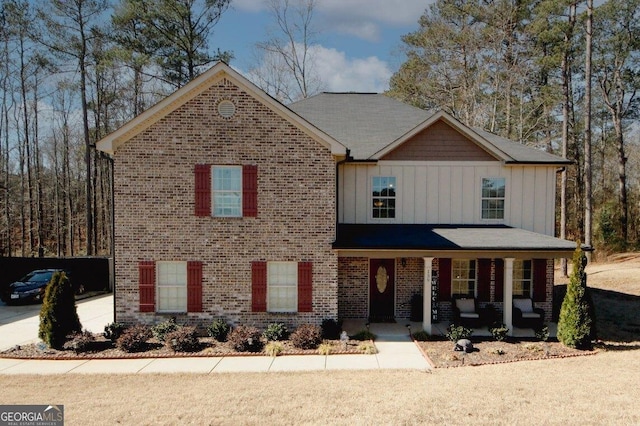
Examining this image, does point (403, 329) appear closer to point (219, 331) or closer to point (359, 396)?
point (359, 396)

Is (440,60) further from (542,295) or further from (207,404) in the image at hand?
(207,404)

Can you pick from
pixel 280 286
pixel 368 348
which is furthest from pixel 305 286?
pixel 368 348

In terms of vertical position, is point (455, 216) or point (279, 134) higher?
point (279, 134)

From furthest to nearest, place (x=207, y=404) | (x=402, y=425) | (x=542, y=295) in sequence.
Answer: (x=542, y=295)
(x=207, y=404)
(x=402, y=425)

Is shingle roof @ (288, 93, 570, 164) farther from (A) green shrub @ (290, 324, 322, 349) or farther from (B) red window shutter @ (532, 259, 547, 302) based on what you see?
(A) green shrub @ (290, 324, 322, 349)

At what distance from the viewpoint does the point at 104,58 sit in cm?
2477

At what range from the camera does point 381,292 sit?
14.2 metres

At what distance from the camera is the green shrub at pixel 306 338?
11.2m

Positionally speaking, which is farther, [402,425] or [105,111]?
[105,111]

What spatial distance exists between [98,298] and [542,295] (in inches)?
727

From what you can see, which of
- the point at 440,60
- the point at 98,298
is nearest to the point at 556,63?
the point at 440,60

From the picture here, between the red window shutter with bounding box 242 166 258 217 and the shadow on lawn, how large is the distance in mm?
10609

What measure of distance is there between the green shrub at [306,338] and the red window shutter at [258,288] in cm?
140

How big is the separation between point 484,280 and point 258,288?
7.64 metres
